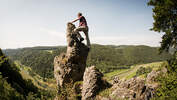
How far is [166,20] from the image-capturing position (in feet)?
42.3

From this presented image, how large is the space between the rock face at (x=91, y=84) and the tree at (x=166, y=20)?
958 cm

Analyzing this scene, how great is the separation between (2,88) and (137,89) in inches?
255

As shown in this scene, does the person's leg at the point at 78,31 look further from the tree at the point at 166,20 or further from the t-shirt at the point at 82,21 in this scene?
the tree at the point at 166,20

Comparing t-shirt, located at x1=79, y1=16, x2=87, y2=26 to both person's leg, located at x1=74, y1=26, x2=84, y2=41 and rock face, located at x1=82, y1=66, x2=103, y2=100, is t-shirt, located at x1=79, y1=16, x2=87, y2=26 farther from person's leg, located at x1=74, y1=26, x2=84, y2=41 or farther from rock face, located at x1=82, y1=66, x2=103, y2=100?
rock face, located at x1=82, y1=66, x2=103, y2=100

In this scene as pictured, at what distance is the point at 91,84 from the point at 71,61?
3.42 meters

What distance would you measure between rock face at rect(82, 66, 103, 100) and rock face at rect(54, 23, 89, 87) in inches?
86.3

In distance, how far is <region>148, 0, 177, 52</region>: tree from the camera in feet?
40.2

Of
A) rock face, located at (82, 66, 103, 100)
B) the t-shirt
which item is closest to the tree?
the t-shirt

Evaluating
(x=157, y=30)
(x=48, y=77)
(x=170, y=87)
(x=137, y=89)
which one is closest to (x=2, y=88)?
(x=137, y=89)

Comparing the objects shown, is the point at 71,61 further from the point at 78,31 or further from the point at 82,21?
the point at 82,21

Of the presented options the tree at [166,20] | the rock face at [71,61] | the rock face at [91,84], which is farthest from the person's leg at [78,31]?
the tree at [166,20]

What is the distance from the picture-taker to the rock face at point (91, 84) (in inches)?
313

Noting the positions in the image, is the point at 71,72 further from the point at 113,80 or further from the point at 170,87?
the point at 170,87

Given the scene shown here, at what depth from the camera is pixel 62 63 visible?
10.9 meters
